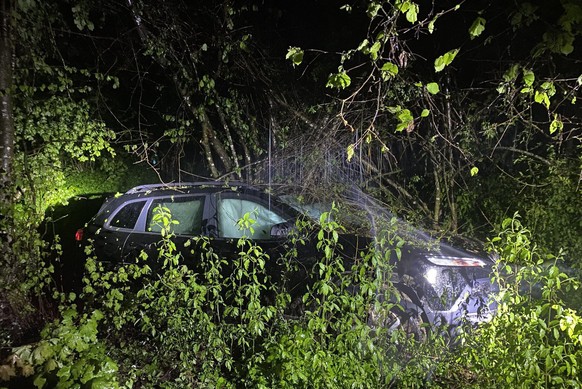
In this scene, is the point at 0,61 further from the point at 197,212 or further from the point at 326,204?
the point at 326,204

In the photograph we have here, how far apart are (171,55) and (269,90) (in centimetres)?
177

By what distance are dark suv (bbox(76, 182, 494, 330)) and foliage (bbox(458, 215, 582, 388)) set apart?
14.4 inches

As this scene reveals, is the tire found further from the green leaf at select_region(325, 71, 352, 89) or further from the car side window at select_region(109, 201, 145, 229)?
the car side window at select_region(109, 201, 145, 229)

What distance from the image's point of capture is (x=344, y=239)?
423 centimetres

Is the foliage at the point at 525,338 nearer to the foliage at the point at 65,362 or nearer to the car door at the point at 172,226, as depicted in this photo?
the foliage at the point at 65,362

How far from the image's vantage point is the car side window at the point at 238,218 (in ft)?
15.3

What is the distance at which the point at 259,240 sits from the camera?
450 cm

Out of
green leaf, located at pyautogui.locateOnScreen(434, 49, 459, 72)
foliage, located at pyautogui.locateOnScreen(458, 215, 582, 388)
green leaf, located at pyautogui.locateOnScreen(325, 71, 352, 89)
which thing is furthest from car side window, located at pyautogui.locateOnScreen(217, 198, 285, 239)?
green leaf, located at pyautogui.locateOnScreen(434, 49, 459, 72)

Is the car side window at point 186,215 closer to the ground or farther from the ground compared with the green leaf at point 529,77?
closer to the ground

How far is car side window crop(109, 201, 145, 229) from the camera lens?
17.9 feet

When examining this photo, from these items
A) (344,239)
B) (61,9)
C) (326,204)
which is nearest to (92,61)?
(61,9)

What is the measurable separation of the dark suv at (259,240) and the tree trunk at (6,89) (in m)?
1.32

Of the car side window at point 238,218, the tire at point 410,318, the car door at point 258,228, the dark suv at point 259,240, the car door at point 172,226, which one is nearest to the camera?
the tire at point 410,318

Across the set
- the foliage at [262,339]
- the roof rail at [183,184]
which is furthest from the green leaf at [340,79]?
the roof rail at [183,184]
